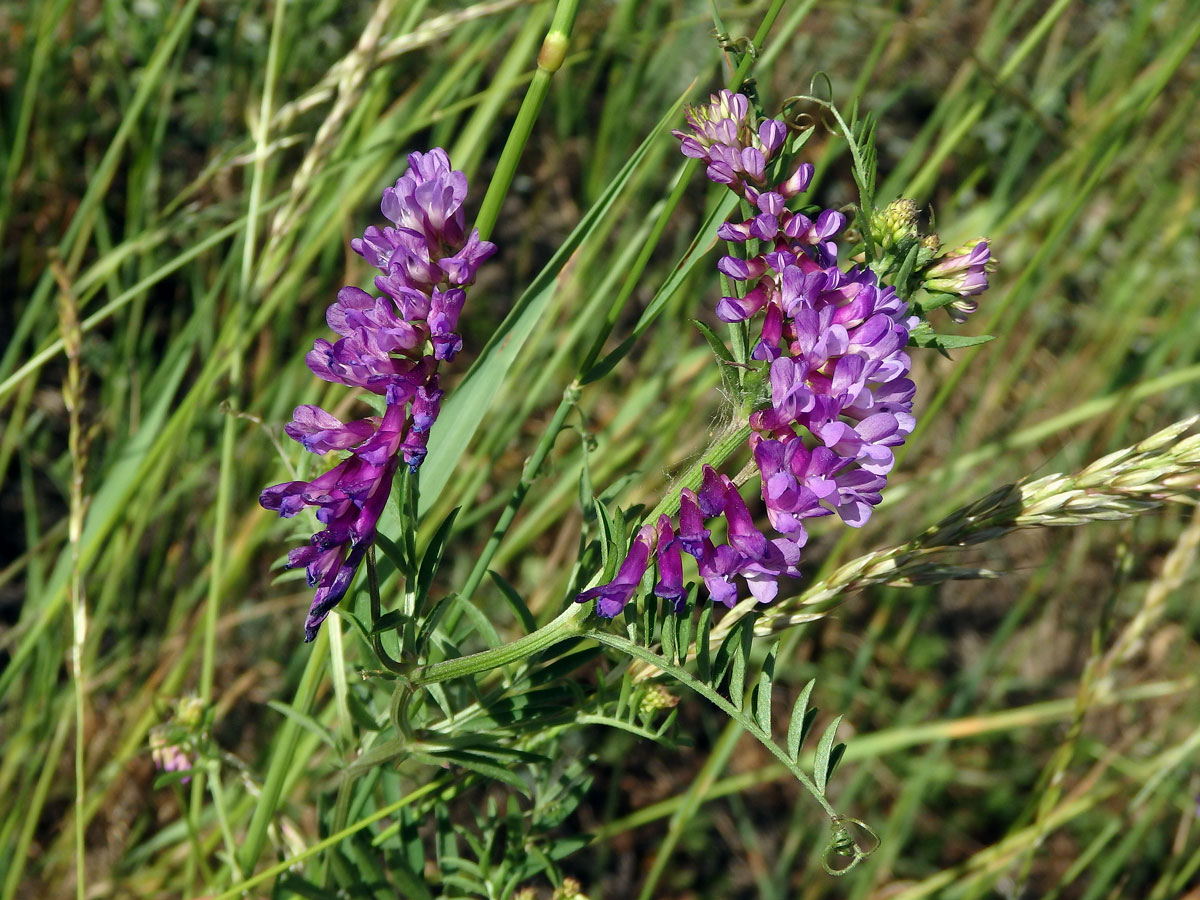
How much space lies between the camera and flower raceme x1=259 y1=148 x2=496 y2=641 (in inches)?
32.8

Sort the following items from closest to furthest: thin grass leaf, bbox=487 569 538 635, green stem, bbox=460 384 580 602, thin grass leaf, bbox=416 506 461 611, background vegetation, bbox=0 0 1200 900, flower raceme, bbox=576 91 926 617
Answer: flower raceme, bbox=576 91 926 617 < thin grass leaf, bbox=416 506 461 611 < thin grass leaf, bbox=487 569 538 635 < green stem, bbox=460 384 580 602 < background vegetation, bbox=0 0 1200 900

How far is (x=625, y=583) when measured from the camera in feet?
2.68

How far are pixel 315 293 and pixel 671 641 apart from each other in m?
1.73

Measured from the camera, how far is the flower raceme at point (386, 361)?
2.73 ft

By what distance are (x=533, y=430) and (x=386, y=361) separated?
1.80 meters

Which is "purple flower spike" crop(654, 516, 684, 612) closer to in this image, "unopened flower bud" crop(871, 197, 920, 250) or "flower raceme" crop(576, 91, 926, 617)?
"flower raceme" crop(576, 91, 926, 617)

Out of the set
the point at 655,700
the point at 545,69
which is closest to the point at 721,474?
the point at 655,700

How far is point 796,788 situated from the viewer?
2703 millimetres

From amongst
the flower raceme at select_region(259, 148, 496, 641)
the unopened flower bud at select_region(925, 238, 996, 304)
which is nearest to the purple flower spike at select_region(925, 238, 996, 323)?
the unopened flower bud at select_region(925, 238, 996, 304)

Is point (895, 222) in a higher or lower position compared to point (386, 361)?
higher

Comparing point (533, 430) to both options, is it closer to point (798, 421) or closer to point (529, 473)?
point (529, 473)

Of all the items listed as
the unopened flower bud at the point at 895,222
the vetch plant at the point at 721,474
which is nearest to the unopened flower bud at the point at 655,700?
the vetch plant at the point at 721,474

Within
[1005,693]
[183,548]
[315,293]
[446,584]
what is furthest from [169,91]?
[1005,693]

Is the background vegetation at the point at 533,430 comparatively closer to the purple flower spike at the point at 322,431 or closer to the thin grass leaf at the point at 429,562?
the thin grass leaf at the point at 429,562
